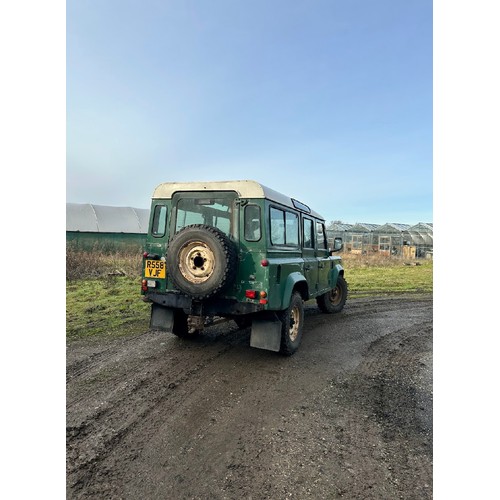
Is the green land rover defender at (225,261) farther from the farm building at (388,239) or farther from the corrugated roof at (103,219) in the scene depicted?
the farm building at (388,239)

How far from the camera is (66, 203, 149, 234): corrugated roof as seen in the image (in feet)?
71.0

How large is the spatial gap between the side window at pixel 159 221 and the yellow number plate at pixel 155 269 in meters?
0.40

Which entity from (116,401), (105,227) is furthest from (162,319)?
(105,227)

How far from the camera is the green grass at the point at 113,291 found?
646 cm

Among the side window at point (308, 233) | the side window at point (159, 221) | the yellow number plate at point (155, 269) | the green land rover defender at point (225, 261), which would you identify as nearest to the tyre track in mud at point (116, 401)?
the green land rover defender at point (225, 261)

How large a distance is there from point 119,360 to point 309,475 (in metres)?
3.07

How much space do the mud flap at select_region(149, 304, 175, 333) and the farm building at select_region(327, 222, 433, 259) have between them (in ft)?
74.8

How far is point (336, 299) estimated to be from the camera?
8336mm

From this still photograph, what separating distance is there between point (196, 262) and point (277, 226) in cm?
128

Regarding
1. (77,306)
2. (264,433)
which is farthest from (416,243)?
(264,433)

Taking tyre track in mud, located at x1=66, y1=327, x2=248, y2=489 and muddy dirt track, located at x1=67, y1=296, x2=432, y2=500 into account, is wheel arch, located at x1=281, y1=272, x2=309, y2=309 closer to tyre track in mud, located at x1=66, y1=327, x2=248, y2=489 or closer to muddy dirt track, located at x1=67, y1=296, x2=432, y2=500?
muddy dirt track, located at x1=67, y1=296, x2=432, y2=500

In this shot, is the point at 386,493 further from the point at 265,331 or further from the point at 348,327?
the point at 348,327

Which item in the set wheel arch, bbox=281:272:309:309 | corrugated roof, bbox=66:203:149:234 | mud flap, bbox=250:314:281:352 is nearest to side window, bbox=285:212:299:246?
wheel arch, bbox=281:272:309:309

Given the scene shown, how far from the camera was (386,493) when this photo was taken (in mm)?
2340
